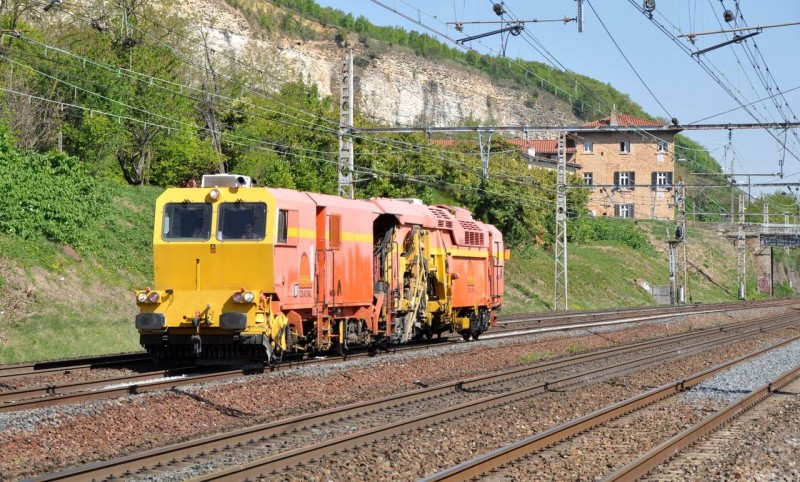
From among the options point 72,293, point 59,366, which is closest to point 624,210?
point 72,293

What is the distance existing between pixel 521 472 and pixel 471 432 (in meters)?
2.46

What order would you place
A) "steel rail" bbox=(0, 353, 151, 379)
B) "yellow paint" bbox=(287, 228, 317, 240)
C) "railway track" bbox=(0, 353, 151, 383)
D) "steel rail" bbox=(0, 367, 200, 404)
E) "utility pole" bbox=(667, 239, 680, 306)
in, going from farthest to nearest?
"utility pole" bbox=(667, 239, 680, 306) → "yellow paint" bbox=(287, 228, 317, 240) → "steel rail" bbox=(0, 353, 151, 379) → "railway track" bbox=(0, 353, 151, 383) → "steel rail" bbox=(0, 367, 200, 404)

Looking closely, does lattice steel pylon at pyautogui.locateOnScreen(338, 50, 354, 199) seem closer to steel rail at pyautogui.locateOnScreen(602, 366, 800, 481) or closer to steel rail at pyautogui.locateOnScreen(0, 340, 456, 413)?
steel rail at pyautogui.locateOnScreen(0, 340, 456, 413)

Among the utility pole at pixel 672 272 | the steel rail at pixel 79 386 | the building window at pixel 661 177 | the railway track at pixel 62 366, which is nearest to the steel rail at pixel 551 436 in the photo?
the steel rail at pixel 79 386

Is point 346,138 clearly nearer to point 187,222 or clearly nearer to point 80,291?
point 80,291

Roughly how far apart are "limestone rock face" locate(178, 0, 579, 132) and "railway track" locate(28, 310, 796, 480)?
241 feet

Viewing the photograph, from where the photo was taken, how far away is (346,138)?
111ft

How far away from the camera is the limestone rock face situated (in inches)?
4523

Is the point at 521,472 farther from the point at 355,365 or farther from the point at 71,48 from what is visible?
the point at 71,48

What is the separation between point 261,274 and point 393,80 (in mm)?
132406

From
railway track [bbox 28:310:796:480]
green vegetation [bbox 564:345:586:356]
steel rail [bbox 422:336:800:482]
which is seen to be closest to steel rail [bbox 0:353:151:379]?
railway track [bbox 28:310:796:480]

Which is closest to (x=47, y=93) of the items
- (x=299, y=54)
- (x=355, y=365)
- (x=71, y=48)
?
(x=71, y=48)

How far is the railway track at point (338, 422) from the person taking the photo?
1027 cm

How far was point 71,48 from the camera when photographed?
43031 mm
